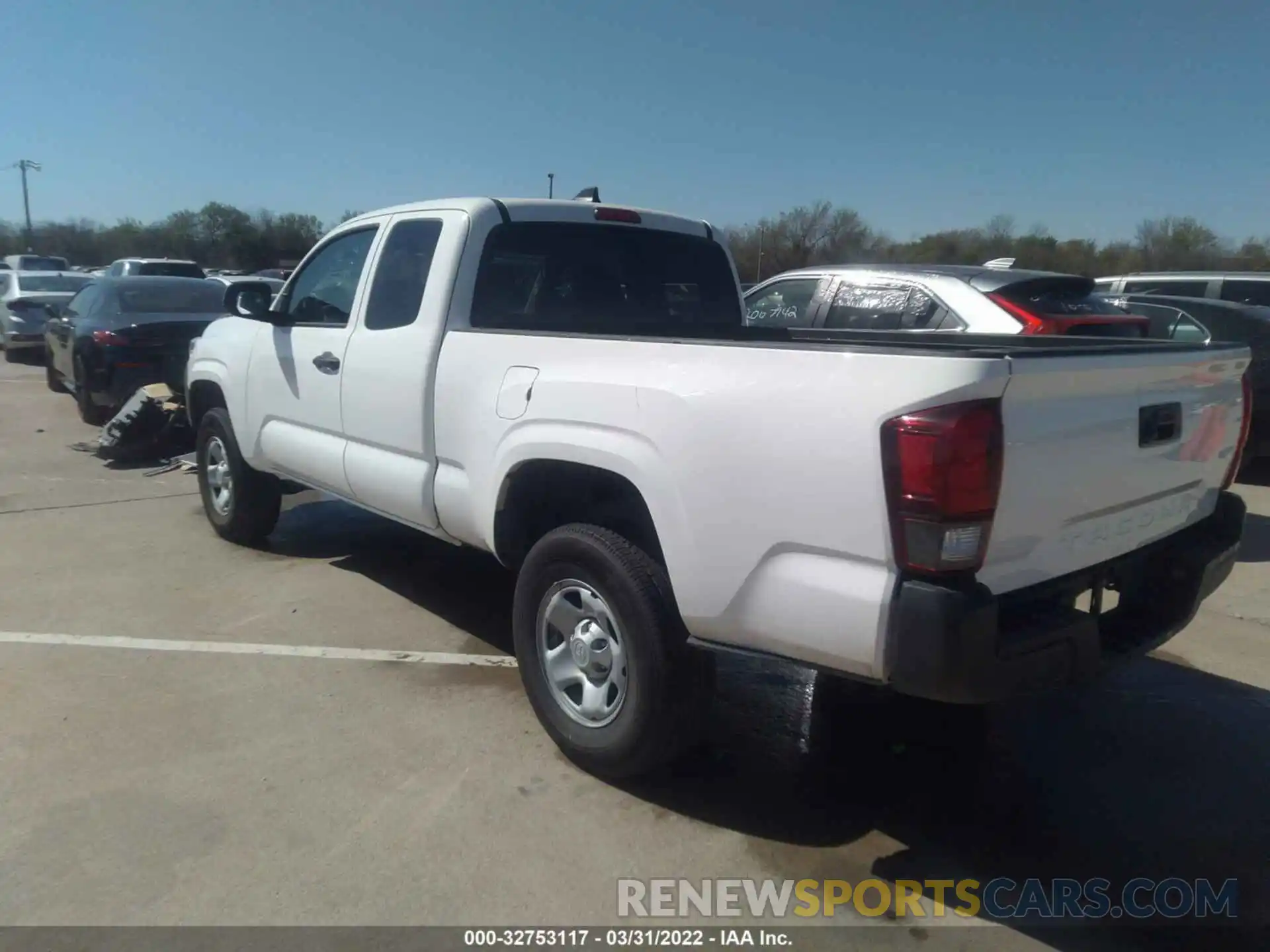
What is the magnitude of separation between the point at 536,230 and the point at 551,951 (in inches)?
121

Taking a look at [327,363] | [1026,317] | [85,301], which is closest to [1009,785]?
[327,363]

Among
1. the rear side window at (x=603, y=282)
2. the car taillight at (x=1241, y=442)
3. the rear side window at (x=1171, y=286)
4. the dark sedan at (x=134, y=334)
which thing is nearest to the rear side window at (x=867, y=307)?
the rear side window at (x=603, y=282)

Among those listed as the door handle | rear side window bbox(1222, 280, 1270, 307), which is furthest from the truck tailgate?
rear side window bbox(1222, 280, 1270, 307)

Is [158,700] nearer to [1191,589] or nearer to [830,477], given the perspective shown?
[830,477]

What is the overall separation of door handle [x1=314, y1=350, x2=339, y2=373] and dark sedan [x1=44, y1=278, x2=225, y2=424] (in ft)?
17.9

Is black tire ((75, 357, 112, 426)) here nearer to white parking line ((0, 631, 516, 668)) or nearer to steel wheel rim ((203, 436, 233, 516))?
steel wheel rim ((203, 436, 233, 516))

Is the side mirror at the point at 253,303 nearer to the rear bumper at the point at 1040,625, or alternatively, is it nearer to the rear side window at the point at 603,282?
the rear side window at the point at 603,282

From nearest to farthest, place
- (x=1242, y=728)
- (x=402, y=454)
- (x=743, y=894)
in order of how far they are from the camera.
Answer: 1. (x=743, y=894)
2. (x=1242, y=728)
3. (x=402, y=454)

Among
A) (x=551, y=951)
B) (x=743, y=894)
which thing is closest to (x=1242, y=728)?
(x=743, y=894)

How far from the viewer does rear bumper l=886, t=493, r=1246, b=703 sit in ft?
8.07

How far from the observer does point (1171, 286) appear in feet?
42.3

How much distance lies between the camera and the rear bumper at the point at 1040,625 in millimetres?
2461

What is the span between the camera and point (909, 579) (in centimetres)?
252

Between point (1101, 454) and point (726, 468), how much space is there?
1065mm
